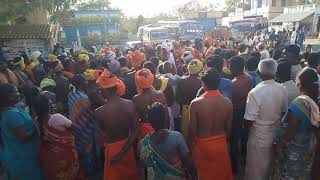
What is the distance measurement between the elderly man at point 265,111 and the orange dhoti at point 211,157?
17.5 inches

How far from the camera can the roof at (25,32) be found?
14583 mm

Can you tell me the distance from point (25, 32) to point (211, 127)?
44.0 ft

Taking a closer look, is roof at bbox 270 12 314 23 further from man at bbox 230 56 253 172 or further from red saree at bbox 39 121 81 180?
red saree at bbox 39 121 81 180

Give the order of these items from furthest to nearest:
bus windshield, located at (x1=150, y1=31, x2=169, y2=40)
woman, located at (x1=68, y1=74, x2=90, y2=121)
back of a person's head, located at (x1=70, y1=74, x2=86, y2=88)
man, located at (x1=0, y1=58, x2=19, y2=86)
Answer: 1. bus windshield, located at (x1=150, y1=31, x2=169, y2=40)
2. man, located at (x1=0, y1=58, x2=19, y2=86)
3. back of a person's head, located at (x1=70, y1=74, x2=86, y2=88)
4. woman, located at (x1=68, y1=74, x2=90, y2=121)

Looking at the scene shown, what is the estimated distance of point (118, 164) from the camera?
12.8 ft

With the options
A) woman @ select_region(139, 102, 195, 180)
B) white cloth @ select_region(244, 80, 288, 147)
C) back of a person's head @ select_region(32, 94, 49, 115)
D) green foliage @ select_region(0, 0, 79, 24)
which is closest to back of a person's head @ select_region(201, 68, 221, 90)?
white cloth @ select_region(244, 80, 288, 147)

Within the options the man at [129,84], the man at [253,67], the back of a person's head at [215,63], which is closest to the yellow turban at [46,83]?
the man at [129,84]

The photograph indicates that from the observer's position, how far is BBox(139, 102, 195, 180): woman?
3.17 metres

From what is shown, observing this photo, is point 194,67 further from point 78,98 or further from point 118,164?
point 118,164

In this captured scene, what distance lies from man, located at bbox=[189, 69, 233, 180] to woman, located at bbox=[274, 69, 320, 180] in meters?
0.65

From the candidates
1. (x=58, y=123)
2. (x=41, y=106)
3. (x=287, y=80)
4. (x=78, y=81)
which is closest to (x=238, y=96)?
(x=287, y=80)

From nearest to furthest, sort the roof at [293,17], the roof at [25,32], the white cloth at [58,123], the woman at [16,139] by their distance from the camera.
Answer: the woman at [16,139], the white cloth at [58,123], the roof at [25,32], the roof at [293,17]

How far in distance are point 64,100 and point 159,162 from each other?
329cm

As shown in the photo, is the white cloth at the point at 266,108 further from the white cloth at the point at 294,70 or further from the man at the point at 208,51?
the man at the point at 208,51
